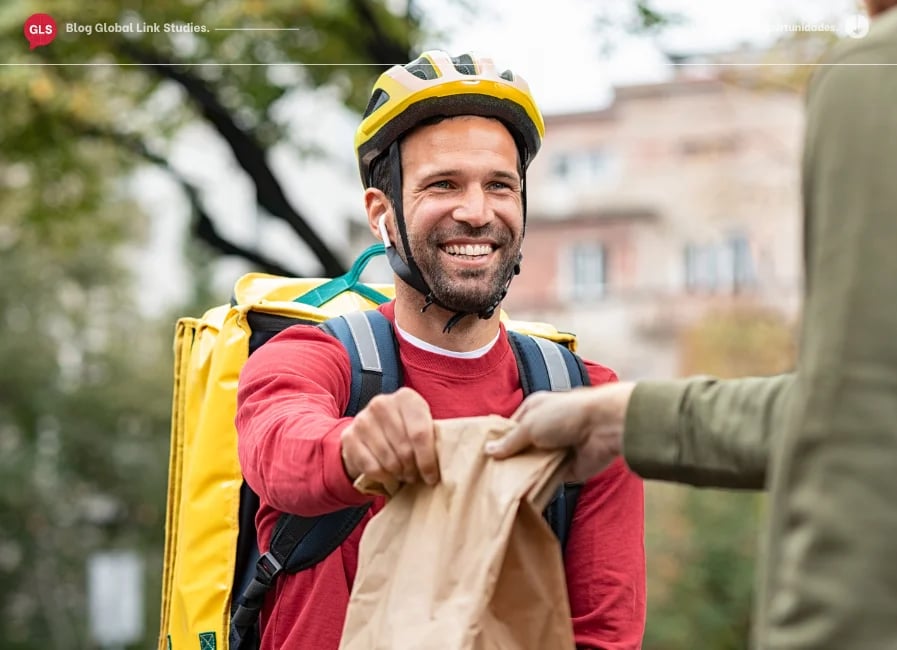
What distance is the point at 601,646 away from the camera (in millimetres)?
3230

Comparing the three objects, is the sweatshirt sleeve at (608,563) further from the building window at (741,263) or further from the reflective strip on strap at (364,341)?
the building window at (741,263)

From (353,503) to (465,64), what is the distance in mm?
1407

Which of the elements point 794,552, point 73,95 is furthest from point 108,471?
point 794,552

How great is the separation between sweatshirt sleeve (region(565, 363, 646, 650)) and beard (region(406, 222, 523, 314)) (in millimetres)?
540

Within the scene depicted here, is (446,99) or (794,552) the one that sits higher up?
(446,99)

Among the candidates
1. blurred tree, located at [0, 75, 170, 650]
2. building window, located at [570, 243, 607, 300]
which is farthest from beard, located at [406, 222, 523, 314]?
building window, located at [570, 243, 607, 300]

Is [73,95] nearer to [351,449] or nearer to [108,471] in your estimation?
[351,449]

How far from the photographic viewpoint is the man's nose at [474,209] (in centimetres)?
353

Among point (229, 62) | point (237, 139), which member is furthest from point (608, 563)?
point (229, 62)

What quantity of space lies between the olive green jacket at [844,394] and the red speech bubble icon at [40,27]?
38.2ft

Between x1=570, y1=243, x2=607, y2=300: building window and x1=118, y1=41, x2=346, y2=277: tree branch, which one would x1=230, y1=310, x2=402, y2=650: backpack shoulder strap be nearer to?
x1=118, y1=41, x2=346, y2=277: tree branch

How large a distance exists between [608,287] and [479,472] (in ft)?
117

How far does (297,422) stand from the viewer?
2.82 m

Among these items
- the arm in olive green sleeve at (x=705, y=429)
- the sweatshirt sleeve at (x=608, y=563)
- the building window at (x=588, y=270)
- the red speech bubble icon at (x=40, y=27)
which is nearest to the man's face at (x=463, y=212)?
the sweatshirt sleeve at (x=608, y=563)
